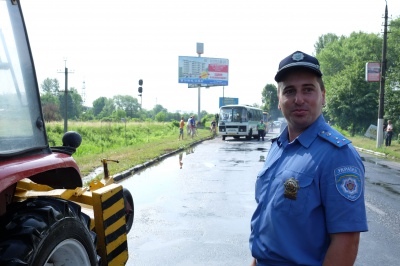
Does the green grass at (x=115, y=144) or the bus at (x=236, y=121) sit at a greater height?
the bus at (x=236, y=121)

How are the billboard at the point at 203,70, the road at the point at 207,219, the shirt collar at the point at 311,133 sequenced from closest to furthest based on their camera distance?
the shirt collar at the point at 311,133
the road at the point at 207,219
the billboard at the point at 203,70

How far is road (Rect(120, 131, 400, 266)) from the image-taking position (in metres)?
5.00

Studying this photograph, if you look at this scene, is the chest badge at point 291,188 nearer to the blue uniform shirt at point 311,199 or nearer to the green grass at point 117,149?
the blue uniform shirt at point 311,199

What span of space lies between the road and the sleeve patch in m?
3.35

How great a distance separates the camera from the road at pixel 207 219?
5.00 m

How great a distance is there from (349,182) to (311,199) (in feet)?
0.56

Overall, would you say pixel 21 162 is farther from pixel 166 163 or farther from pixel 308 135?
pixel 166 163

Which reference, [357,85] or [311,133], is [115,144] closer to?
[357,85]

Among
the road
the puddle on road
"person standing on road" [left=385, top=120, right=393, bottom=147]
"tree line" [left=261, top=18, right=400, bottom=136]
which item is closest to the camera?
the road

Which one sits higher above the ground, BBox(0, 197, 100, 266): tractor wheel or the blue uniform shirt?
the blue uniform shirt

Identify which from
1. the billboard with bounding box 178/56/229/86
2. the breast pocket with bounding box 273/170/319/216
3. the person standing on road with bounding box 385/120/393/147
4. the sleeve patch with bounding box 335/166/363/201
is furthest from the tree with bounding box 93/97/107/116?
the sleeve patch with bounding box 335/166/363/201

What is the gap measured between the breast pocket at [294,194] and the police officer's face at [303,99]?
29 centimetres

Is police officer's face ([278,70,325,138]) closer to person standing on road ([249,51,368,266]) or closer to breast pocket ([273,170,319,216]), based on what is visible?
person standing on road ([249,51,368,266])

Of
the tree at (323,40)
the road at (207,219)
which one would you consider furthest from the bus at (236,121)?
the tree at (323,40)
